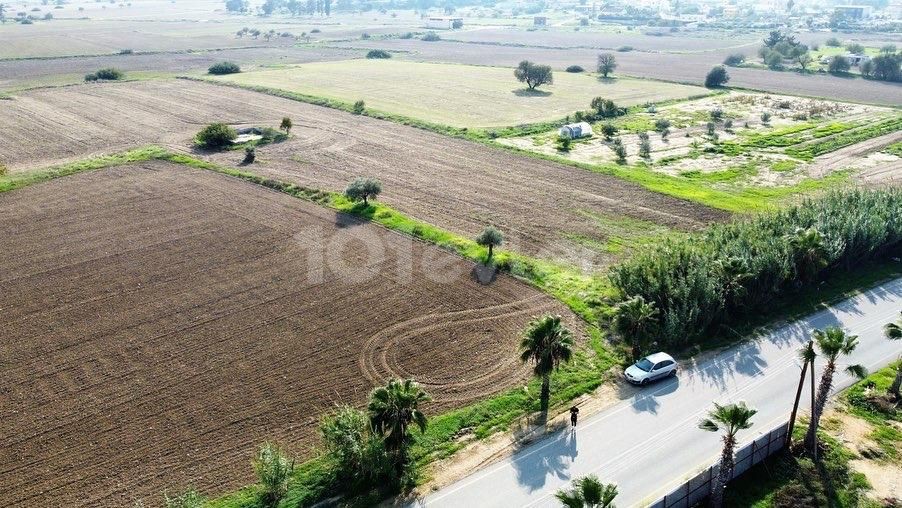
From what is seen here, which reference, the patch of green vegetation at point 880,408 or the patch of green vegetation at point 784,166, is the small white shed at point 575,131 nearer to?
the patch of green vegetation at point 784,166

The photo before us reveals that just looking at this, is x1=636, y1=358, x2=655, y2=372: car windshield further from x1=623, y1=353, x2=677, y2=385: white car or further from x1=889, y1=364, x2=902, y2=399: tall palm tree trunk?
x1=889, y1=364, x2=902, y2=399: tall palm tree trunk

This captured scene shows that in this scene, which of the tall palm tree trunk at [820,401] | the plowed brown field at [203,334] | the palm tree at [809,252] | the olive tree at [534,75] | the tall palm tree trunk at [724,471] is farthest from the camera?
the olive tree at [534,75]

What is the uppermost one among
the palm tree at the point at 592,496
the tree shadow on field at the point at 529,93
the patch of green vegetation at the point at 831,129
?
the tree shadow on field at the point at 529,93

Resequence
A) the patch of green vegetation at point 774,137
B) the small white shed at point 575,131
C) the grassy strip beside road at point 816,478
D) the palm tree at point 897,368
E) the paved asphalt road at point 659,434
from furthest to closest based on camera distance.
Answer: the small white shed at point 575,131
the patch of green vegetation at point 774,137
the palm tree at point 897,368
the paved asphalt road at point 659,434
the grassy strip beside road at point 816,478

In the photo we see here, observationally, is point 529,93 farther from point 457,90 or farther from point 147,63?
point 147,63

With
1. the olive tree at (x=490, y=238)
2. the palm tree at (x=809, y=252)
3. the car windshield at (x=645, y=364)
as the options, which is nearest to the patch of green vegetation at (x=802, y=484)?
the car windshield at (x=645, y=364)

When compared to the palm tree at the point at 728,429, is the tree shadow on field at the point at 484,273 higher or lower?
lower

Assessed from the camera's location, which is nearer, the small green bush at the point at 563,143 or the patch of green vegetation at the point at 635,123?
the small green bush at the point at 563,143
